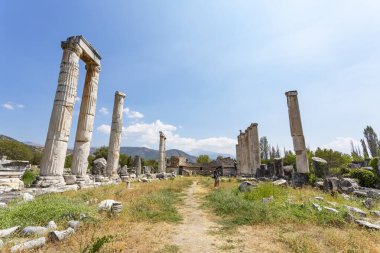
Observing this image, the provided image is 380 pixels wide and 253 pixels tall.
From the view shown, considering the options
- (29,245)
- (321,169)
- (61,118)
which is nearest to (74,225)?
(29,245)

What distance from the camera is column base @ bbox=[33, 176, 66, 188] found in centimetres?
1007

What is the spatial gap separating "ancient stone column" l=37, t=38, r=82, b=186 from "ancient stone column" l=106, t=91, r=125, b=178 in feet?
26.3

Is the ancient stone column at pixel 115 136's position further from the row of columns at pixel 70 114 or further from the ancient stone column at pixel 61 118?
the ancient stone column at pixel 61 118

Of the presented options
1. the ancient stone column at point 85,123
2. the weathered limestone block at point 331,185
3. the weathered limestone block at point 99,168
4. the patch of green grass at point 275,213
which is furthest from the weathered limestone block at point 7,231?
the weathered limestone block at point 99,168

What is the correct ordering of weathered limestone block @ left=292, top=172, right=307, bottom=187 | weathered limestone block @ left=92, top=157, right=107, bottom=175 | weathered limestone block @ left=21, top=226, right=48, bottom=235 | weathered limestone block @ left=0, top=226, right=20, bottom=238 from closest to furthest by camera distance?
weathered limestone block @ left=0, top=226, right=20, bottom=238
weathered limestone block @ left=21, top=226, right=48, bottom=235
weathered limestone block @ left=292, top=172, right=307, bottom=187
weathered limestone block @ left=92, top=157, right=107, bottom=175

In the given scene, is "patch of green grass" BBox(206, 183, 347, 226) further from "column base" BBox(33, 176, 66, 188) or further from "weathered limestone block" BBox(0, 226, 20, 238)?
"column base" BBox(33, 176, 66, 188)

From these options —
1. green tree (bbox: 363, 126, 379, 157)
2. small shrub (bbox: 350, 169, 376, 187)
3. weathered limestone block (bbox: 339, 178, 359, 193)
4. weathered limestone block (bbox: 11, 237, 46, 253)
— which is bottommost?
weathered limestone block (bbox: 11, 237, 46, 253)

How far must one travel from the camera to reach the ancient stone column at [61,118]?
10.7m

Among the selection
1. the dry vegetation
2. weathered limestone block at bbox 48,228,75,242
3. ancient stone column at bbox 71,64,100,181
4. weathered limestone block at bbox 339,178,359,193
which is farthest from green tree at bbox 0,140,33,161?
weathered limestone block at bbox 339,178,359,193

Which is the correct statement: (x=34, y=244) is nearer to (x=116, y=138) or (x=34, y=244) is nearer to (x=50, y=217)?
(x=50, y=217)

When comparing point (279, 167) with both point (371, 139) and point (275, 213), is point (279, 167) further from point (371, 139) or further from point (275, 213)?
point (371, 139)

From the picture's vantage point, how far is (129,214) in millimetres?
6625

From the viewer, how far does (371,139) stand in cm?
6247

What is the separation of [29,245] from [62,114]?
29.7ft
